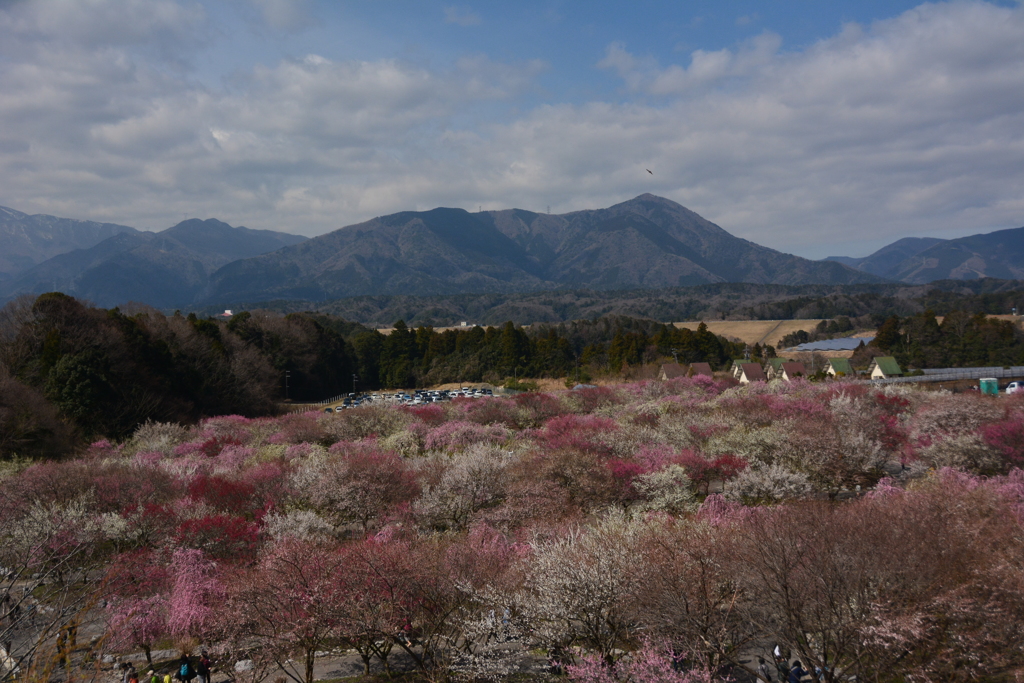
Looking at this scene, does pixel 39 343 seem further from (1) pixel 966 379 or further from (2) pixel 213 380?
(1) pixel 966 379

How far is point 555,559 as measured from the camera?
10.6 m

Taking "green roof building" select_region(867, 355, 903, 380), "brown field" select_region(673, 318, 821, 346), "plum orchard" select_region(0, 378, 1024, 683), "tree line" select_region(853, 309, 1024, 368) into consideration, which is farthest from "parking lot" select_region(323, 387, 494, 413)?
"brown field" select_region(673, 318, 821, 346)

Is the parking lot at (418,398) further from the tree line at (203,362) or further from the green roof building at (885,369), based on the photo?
the green roof building at (885,369)

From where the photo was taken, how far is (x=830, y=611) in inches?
358

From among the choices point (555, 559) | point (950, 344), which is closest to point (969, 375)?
point (950, 344)

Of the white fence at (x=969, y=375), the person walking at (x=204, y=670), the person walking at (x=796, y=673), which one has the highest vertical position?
the person walking at (x=796, y=673)

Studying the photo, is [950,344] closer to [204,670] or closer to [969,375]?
[969,375]

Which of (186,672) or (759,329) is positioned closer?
(186,672)

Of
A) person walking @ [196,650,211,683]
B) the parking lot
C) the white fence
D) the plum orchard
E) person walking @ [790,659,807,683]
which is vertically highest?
the plum orchard

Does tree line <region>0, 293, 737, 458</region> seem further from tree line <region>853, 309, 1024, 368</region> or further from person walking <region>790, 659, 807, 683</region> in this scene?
person walking <region>790, 659, 807, 683</region>

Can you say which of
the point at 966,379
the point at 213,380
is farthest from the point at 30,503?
the point at 966,379

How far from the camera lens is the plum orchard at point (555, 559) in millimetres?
9242

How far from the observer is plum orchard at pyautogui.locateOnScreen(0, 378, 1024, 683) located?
924 centimetres

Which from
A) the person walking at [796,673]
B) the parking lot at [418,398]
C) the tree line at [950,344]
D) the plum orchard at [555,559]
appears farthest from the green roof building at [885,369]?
the person walking at [796,673]
